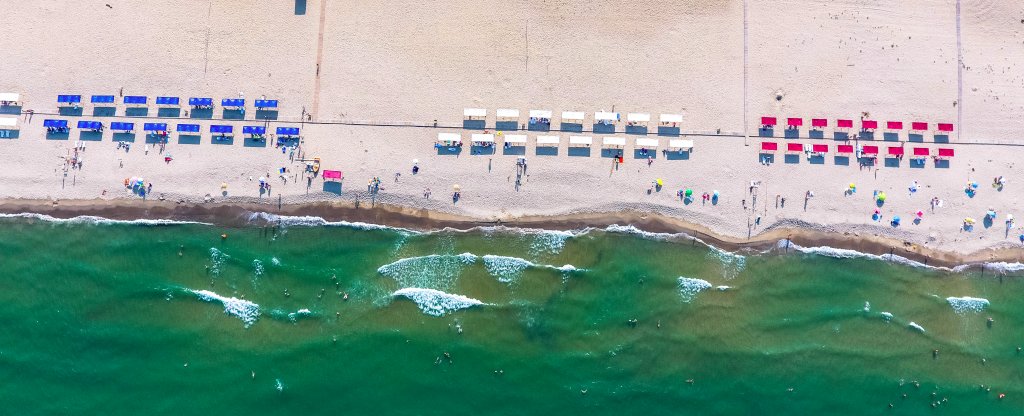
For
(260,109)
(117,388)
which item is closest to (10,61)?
(260,109)

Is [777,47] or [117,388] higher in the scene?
[777,47]

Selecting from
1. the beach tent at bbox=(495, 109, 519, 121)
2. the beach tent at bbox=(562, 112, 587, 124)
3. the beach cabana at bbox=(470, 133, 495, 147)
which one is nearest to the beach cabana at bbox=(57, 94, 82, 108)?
the beach cabana at bbox=(470, 133, 495, 147)

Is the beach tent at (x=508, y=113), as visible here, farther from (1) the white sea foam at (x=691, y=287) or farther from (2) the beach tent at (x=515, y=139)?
(1) the white sea foam at (x=691, y=287)

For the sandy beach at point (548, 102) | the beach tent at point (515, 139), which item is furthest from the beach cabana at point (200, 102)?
the beach tent at point (515, 139)

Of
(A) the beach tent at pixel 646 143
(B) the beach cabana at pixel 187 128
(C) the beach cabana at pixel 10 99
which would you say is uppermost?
(C) the beach cabana at pixel 10 99

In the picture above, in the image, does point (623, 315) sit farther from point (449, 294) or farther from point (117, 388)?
point (117, 388)

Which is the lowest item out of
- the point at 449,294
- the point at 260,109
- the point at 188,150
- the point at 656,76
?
the point at 449,294
